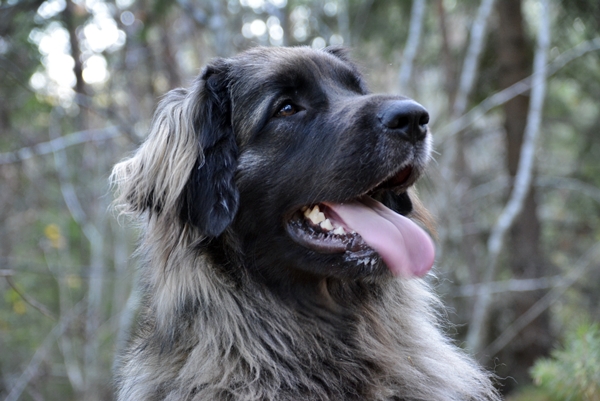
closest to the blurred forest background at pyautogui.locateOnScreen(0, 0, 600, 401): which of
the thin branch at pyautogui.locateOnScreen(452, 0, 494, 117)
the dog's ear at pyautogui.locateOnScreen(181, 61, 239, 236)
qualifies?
the thin branch at pyautogui.locateOnScreen(452, 0, 494, 117)

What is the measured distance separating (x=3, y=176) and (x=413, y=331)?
8918 millimetres

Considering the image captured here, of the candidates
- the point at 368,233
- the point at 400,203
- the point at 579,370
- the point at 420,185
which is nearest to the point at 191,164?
the point at 368,233

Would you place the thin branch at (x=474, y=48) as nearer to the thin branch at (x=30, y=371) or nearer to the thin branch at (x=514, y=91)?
the thin branch at (x=514, y=91)

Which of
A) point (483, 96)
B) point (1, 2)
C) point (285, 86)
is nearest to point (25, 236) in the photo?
point (1, 2)

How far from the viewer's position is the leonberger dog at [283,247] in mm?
2965

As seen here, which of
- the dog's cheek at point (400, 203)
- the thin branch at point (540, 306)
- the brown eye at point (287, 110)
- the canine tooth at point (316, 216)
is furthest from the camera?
the thin branch at point (540, 306)

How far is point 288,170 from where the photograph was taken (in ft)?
10.4

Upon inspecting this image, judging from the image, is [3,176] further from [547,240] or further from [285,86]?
[547,240]

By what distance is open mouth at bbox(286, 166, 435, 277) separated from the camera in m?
2.91

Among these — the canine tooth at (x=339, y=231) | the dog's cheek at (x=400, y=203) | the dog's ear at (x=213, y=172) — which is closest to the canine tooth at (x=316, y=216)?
the canine tooth at (x=339, y=231)

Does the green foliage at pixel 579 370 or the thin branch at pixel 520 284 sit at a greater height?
the green foliage at pixel 579 370

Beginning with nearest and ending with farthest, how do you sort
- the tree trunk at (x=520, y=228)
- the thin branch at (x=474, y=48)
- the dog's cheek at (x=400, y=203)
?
the dog's cheek at (x=400, y=203), the thin branch at (x=474, y=48), the tree trunk at (x=520, y=228)

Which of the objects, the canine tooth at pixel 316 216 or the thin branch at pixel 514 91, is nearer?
the canine tooth at pixel 316 216

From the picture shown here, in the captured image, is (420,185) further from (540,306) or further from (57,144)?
(57,144)
